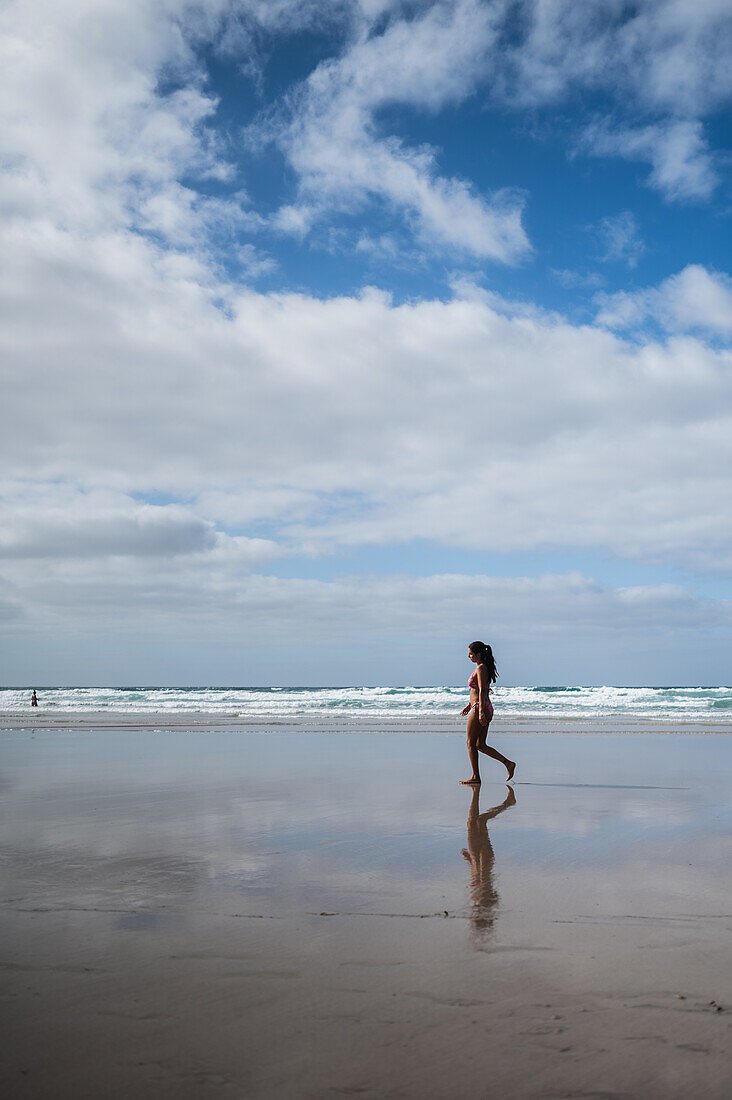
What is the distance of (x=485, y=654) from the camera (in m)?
11.1

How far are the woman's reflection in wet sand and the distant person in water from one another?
148 cm

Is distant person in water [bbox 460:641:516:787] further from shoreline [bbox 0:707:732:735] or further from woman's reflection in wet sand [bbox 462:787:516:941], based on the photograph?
shoreline [bbox 0:707:732:735]

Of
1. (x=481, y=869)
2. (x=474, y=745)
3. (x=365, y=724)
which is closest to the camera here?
(x=481, y=869)

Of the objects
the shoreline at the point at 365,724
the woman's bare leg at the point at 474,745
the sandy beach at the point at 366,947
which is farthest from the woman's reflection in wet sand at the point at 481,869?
the shoreline at the point at 365,724

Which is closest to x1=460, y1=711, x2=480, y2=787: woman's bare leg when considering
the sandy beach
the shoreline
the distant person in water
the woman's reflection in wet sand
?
the distant person in water

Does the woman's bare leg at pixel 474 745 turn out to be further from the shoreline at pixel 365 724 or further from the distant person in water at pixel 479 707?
the shoreline at pixel 365 724

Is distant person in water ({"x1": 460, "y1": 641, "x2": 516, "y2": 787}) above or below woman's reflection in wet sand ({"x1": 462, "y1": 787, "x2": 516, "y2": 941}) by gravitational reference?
above

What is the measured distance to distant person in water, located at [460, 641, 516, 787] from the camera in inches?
423

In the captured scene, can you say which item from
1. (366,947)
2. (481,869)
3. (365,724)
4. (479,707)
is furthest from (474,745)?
(365,724)

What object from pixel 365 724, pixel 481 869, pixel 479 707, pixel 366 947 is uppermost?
pixel 479 707

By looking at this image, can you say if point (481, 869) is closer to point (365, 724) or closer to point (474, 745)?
point (474, 745)

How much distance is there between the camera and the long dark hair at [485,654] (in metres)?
11.1

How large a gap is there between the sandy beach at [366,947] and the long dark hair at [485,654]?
2244mm

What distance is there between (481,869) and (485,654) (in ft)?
17.8
